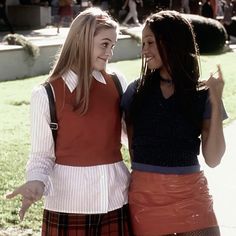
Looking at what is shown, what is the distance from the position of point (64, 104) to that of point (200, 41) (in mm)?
16358

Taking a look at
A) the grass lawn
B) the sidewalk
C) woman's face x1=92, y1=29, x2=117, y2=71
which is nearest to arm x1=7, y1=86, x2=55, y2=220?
woman's face x1=92, y1=29, x2=117, y2=71

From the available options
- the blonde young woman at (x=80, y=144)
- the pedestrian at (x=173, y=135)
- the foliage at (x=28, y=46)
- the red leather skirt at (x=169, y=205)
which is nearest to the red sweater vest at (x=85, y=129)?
the blonde young woman at (x=80, y=144)

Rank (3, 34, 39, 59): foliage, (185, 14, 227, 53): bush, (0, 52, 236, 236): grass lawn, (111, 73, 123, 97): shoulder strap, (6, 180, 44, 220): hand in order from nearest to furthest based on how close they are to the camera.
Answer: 1. (6, 180, 44, 220): hand
2. (111, 73, 123, 97): shoulder strap
3. (0, 52, 236, 236): grass lawn
4. (3, 34, 39, 59): foliage
5. (185, 14, 227, 53): bush

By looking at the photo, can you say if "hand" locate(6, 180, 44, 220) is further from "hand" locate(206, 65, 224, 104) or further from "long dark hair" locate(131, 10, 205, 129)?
"hand" locate(206, 65, 224, 104)

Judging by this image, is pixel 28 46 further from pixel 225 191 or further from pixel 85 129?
pixel 85 129

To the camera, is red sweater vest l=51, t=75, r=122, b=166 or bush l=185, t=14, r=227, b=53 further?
bush l=185, t=14, r=227, b=53

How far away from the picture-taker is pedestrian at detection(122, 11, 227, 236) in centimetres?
270

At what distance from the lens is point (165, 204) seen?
270 cm

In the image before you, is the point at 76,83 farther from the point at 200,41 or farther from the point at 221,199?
the point at 200,41

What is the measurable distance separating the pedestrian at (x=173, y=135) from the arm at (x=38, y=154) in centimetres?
35

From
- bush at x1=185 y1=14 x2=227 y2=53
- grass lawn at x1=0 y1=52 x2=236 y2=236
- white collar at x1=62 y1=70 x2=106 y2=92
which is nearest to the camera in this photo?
white collar at x1=62 y1=70 x2=106 y2=92

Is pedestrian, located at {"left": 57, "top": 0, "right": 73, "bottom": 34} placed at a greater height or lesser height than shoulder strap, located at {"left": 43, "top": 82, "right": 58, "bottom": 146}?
lesser

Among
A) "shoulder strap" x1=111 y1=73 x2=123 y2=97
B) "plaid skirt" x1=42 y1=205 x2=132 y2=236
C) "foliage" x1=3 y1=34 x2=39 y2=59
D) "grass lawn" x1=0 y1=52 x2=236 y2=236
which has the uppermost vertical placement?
"shoulder strap" x1=111 y1=73 x2=123 y2=97

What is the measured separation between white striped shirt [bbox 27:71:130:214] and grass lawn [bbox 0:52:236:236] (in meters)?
0.83
